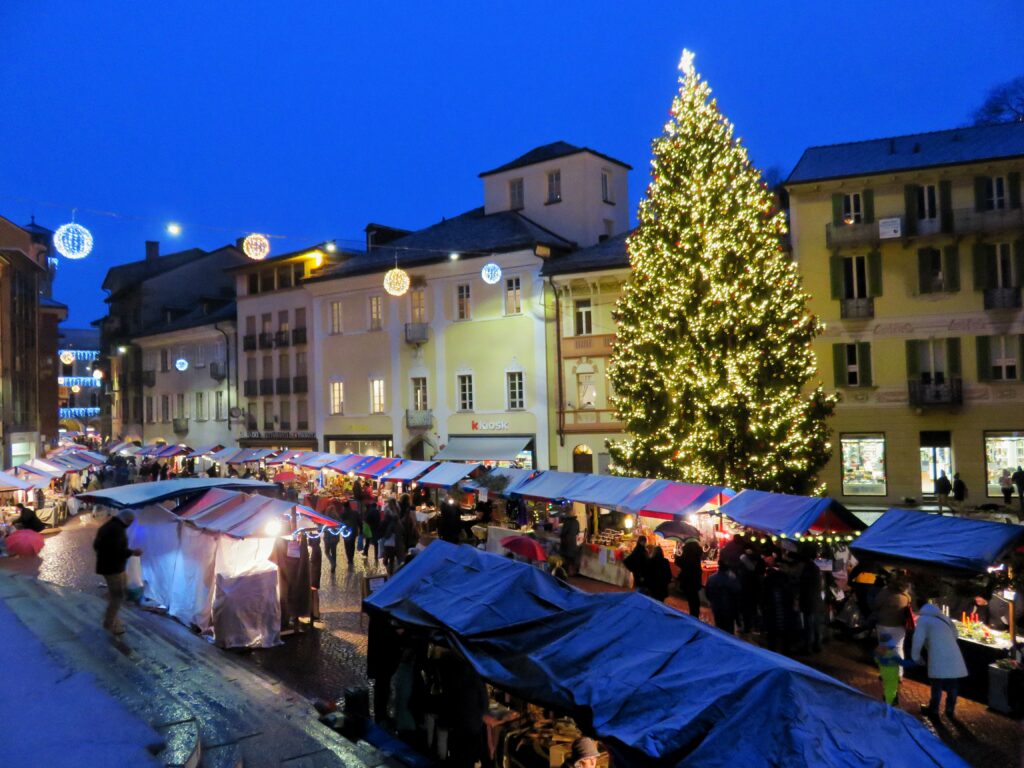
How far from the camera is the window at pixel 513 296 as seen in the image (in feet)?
110

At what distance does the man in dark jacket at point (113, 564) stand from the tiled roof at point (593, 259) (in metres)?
21.4

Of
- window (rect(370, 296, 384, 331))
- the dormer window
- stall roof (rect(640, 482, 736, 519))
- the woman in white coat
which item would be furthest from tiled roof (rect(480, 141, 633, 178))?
the woman in white coat

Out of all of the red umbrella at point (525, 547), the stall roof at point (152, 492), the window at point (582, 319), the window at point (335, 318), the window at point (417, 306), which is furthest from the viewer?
the window at point (335, 318)

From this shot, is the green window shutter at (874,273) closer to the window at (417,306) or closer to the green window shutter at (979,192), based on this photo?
the green window shutter at (979,192)

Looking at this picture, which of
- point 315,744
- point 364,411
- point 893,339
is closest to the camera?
point 315,744

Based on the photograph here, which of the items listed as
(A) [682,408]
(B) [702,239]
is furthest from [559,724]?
(B) [702,239]

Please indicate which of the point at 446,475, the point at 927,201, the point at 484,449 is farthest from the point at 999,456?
the point at 484,449

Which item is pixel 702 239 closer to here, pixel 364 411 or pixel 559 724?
pixel 559 724

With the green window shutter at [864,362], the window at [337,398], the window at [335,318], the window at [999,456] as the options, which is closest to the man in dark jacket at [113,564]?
the green window shutter at [864,362]

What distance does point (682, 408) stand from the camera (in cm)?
2152

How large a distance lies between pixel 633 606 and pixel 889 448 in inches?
959

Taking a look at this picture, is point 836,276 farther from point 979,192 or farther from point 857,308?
point 979,192

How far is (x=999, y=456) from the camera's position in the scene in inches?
1046

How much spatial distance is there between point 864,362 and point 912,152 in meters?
7.66
